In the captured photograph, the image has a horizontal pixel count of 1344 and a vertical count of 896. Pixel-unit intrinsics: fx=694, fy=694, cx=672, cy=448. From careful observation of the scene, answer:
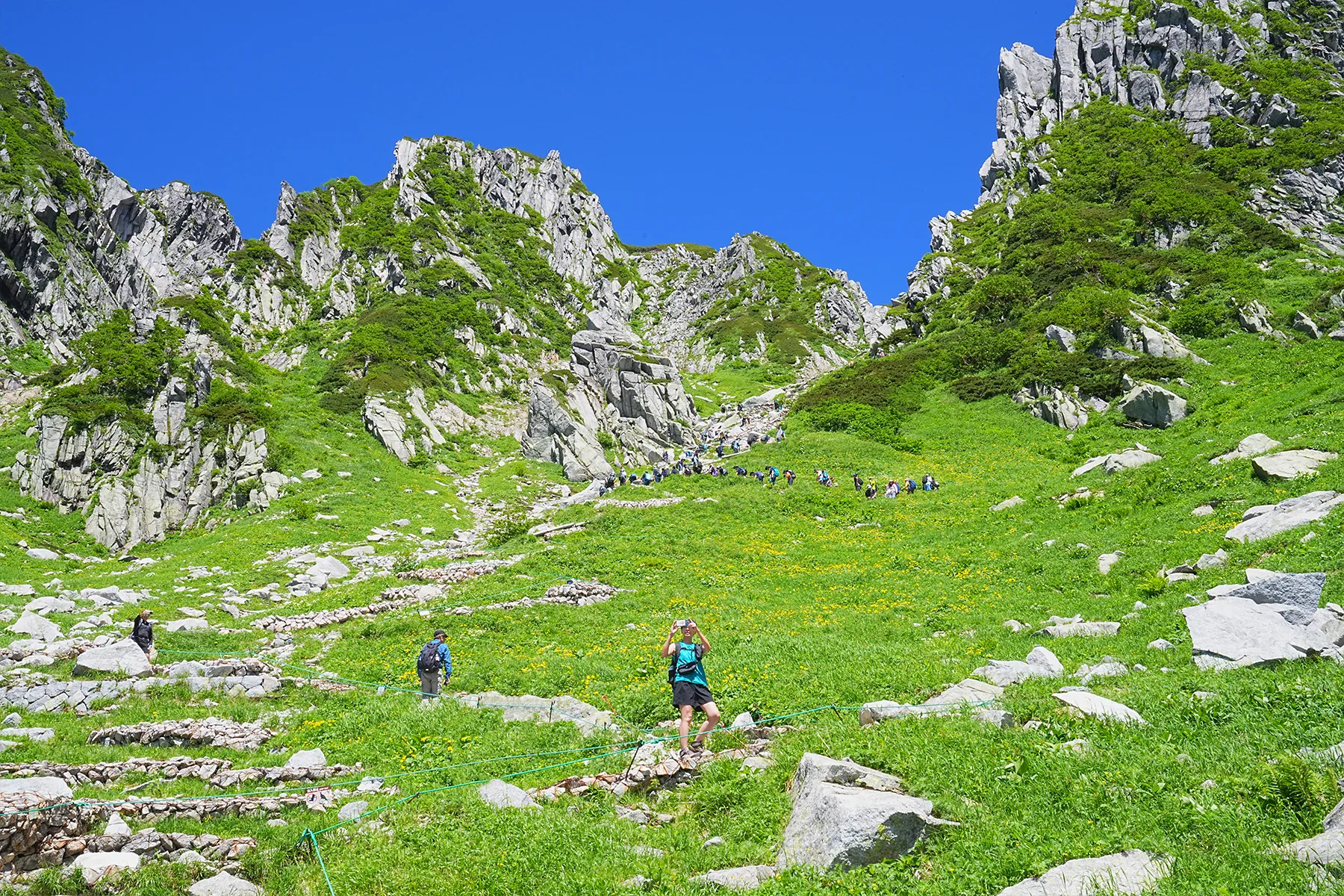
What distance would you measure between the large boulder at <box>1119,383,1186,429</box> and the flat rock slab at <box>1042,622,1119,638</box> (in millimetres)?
28645

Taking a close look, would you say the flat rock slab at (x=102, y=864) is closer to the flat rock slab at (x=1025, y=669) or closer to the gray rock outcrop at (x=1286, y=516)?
the flat rock slab at (x=1025, y=669)

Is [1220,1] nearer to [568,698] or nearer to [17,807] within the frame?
[568,698]

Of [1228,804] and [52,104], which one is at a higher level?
[52,104]

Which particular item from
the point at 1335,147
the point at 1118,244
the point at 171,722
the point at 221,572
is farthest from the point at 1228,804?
the point at 1335,147

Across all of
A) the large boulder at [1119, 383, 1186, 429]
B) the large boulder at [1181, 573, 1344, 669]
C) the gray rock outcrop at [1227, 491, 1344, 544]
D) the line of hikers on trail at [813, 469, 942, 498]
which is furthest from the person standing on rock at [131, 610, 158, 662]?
the large boulder at [1119, 383, 1186, 429]

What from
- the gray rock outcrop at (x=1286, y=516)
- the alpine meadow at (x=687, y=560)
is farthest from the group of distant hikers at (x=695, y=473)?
the gray rock outcrop at (x=1286, y=516)

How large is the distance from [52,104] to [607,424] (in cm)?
8246

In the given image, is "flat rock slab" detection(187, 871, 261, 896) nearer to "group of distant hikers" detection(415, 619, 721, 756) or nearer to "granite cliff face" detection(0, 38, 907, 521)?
"group of distant hikers" detection(415, 619, 721, 756)

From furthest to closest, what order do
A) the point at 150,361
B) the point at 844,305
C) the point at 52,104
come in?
the point at 844,305, the point at 52,104, the point at 150,361

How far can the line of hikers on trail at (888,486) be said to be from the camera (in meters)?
37.2

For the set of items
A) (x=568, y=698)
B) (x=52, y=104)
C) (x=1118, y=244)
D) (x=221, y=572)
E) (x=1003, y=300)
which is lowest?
(x=568, y=698)

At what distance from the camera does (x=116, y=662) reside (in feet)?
54.2

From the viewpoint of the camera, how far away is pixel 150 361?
45250mm

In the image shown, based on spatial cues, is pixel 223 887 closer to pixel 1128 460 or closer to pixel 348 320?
pixel 1128 460
